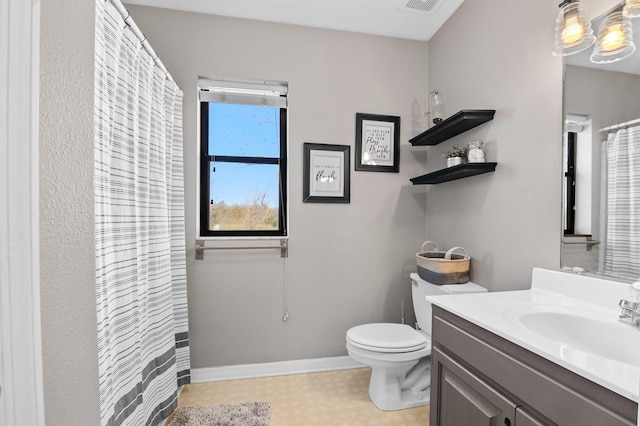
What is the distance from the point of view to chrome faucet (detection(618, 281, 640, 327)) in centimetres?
91

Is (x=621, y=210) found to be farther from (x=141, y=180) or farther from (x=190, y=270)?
(x=190, y=270)

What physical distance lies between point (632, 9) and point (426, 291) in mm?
1565

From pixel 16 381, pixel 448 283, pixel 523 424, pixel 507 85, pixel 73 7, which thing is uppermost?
pixel 507 85

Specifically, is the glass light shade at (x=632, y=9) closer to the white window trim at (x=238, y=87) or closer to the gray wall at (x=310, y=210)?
the gray wall at (x=310, y=210)

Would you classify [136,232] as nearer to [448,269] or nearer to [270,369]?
[270,369]

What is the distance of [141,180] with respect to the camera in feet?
4.79

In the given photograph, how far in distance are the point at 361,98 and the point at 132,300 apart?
196cm

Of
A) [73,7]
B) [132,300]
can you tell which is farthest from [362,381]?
[73,7]

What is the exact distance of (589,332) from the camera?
1.00 meters

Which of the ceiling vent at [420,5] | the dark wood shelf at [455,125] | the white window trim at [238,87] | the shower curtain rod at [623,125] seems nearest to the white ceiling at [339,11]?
the ceiling vent at [420,5]

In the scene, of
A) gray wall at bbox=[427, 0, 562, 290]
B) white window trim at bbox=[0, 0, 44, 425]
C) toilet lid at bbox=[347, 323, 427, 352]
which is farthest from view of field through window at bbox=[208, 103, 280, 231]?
white window trim at bbox=[0, 0, 44, 425]

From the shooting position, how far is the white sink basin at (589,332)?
0.89m

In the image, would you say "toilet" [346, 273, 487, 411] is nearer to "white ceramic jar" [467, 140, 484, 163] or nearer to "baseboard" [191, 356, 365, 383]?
"baseboard" [191, 356, 365, 383]

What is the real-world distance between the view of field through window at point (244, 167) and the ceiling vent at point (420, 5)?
3.65 ft
